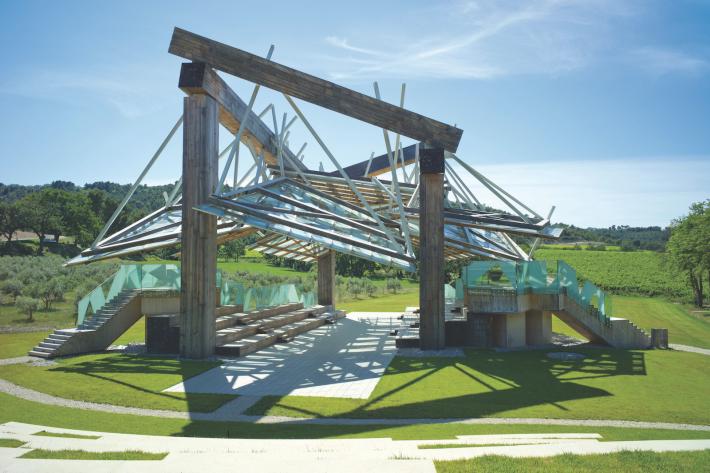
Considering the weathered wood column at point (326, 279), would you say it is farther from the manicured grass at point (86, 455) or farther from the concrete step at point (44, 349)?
the manicured grass at point (86, 455)

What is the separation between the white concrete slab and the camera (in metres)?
13.8

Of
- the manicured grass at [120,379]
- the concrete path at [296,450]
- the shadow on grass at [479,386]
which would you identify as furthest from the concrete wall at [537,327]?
the concrete path at [296,450]

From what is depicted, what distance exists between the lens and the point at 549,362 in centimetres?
1736

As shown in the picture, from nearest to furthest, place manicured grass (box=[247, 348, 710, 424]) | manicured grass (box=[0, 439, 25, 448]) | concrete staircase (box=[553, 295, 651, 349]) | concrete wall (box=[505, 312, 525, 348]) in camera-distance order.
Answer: manicured grass (box=[0, 439, 25, 448]) → manicured grass (box=[247, 348, 710, 424]) → concrete staircase (box=[553, 295, 651, 349]) → concrete wall (box=[505, 312, 525, 348])

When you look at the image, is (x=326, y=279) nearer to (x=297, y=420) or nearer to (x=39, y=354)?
(x=39, y=354)

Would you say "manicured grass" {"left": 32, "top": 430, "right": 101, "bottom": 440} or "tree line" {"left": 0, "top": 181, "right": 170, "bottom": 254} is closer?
"manicured grass" {"left": 32, "top": 430, "right": 101, "bottom": 440}

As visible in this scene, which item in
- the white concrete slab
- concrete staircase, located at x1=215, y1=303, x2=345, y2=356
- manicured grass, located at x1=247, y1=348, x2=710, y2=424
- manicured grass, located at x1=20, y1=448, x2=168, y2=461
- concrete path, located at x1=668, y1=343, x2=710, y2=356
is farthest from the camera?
concrete path, located at x1=668, y1=343, x2=710, y2=356

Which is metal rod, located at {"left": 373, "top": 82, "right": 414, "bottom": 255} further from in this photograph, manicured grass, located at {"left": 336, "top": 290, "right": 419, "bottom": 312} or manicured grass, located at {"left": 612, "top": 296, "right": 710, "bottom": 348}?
manicured grass, located at {"left": 336, "top": 290, "right": 419, "bottom": 312}

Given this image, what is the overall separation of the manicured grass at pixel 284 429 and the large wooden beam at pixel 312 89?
37.5 feet

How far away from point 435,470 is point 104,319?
17288 mm

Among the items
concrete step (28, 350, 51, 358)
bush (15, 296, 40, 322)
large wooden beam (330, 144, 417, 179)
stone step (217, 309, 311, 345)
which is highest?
large wooden beam (330, 144, 417, 179)

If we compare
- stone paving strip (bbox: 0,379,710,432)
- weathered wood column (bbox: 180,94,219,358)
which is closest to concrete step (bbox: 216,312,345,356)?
weathered wood column (bbox: 180,94,219,358)

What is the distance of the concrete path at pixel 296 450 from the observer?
6105mm

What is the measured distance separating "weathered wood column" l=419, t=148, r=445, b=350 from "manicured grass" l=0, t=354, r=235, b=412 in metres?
7.41
